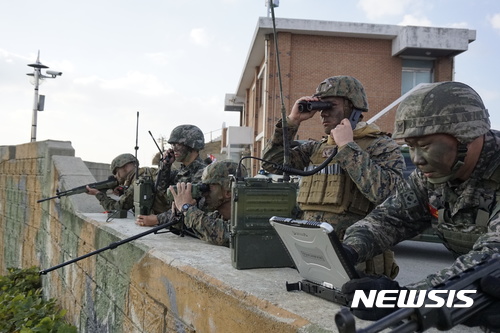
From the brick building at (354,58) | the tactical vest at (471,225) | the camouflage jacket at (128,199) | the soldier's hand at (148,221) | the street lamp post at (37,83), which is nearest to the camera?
the tactical vest at (471,225)

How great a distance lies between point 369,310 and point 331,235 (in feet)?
1.05

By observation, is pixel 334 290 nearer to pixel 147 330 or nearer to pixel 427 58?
pixel 147 330

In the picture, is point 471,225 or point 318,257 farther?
point 318,257

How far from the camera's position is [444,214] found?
2072 mm

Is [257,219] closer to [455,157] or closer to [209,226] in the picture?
[209,226]

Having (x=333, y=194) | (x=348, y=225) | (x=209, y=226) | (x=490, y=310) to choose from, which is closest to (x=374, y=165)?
(x=333, y=194)

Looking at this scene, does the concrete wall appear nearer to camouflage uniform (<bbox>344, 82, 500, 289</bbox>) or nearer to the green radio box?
the green radio box

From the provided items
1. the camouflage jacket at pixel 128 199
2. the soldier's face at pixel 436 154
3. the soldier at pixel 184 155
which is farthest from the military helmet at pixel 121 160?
the soldier's face at pixel 436 154

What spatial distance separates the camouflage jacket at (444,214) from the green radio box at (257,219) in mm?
805

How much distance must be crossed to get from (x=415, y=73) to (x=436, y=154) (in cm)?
1831

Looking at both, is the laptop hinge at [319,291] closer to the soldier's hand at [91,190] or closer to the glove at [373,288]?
the glove at [373,288]

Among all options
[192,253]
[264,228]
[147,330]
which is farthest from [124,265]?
[264,228]

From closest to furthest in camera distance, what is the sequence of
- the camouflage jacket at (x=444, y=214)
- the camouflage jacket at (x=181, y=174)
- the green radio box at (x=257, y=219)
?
the camouflage jacket at (x=444, y=214) < the green radio box at (x=257, y=219) < the camouflage jacket at (x=181, y=174)

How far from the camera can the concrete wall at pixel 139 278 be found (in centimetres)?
233
